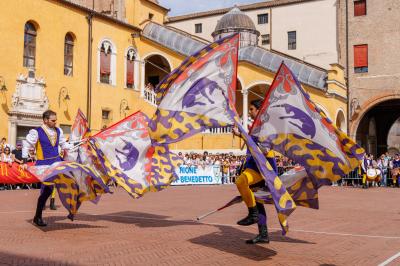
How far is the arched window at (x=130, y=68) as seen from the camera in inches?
1288

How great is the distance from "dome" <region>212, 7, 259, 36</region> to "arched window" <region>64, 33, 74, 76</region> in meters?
14.3

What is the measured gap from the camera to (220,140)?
32.8 metres

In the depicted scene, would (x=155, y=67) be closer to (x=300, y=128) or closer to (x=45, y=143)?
(x=45, y=143)

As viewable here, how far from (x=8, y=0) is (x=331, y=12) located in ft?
80.4

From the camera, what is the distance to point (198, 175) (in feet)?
85.9

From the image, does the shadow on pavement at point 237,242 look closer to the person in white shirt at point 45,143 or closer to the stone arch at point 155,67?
the person in white shirt at point 45,143

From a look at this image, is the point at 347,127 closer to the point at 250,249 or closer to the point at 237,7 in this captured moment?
the point at 237,7

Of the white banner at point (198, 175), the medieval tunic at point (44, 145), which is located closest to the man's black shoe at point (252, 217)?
the medieval tunic at point (44, 145)

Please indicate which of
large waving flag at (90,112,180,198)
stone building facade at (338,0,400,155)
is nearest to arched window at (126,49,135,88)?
stone building facade at (338,0,400,155)

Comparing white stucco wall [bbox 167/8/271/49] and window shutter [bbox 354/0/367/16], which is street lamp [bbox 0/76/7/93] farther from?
window shutter [bbox 354/0/367/16]

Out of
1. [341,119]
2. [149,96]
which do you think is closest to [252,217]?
[149,96]

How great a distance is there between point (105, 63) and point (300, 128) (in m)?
24.9

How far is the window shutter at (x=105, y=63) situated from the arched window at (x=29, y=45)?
4.91 meters

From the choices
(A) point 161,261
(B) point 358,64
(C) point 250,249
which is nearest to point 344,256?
(C) point 250,249
